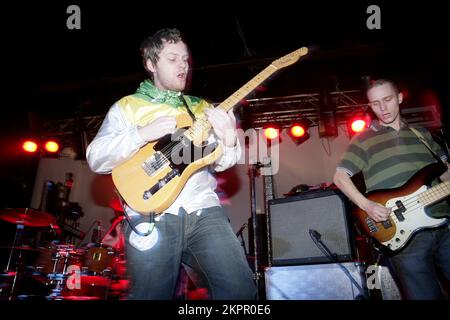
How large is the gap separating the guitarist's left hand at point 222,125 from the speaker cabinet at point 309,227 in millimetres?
2302

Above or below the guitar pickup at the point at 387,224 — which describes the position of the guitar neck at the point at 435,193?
above

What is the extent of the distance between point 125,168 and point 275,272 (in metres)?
2.56

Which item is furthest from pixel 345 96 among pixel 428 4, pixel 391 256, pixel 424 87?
pixel 391 256

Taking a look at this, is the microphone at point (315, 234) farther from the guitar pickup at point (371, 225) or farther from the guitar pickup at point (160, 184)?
the guitar pickup at point (160, 184)

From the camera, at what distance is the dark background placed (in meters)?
4.99

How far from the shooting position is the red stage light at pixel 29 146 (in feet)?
Result: 26.6

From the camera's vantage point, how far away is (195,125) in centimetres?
218

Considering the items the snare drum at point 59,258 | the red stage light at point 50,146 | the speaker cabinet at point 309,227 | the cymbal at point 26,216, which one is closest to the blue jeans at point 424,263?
the speaker cabinet at point 309,227

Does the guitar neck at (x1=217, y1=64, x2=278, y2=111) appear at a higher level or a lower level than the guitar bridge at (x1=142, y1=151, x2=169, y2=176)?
higher

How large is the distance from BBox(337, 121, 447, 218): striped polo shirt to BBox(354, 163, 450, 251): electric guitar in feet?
0.21

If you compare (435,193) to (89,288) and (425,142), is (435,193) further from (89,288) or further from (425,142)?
(89,288)

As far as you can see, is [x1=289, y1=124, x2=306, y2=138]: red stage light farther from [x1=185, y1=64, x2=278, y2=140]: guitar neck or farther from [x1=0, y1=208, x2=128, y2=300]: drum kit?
[x1=185, y1=64, x2=278, y2=140]: guitar neck

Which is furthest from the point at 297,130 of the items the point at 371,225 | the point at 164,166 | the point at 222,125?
the point at 164,166

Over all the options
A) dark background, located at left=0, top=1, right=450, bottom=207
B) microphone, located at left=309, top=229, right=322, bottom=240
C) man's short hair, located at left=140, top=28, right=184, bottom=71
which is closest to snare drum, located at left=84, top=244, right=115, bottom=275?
dark background, located at left=0, top=1, right=450, bottom=207
